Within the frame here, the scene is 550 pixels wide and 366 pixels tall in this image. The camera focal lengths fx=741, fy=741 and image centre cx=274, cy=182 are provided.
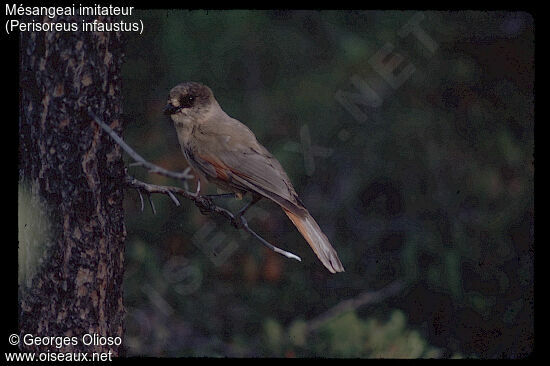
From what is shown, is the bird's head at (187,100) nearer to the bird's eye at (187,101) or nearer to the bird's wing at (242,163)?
the bird's eye at (187,101)

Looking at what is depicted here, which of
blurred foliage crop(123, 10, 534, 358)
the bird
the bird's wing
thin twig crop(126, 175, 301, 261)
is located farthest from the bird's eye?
blurred foliage crop(123, 10, 534, 358)

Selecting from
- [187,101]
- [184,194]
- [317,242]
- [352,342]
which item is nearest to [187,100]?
[187,101]

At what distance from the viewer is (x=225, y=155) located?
377 cm

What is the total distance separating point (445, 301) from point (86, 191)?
295 cm

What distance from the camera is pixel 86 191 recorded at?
10.2 ft

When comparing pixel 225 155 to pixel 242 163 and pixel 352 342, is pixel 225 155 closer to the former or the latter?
pixel 242 163

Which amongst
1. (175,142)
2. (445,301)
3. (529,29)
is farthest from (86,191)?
(529,29)

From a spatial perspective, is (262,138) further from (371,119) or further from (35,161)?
(35,161)

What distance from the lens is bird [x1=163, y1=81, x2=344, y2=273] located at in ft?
12.0

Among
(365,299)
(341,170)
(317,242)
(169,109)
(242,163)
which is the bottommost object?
(365,299)

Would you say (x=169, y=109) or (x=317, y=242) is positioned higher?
(x=169, y=109)

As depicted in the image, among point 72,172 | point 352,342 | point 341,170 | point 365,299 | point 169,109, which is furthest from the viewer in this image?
point 341,170

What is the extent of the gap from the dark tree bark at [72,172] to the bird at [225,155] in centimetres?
68

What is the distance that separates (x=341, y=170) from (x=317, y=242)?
2.36 m
